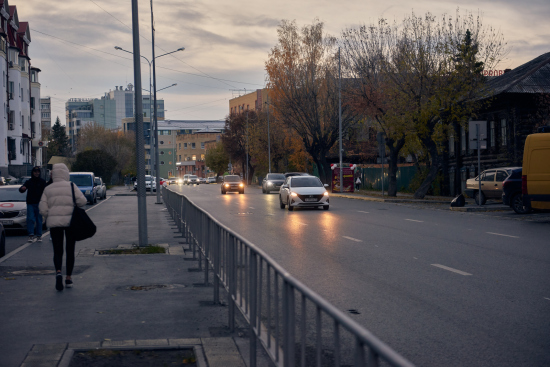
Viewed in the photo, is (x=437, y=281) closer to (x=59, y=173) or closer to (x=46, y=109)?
(x=59, y=173)

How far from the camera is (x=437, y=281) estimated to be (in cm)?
939

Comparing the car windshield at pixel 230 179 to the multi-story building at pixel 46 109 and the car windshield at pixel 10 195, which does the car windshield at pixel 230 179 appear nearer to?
the car windshield at pixel 10 195

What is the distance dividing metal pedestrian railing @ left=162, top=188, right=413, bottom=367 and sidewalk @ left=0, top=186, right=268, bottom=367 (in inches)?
20.0

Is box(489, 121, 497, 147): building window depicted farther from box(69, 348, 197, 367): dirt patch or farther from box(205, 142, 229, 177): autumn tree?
box(205, 142, 229, 177): autumn tree

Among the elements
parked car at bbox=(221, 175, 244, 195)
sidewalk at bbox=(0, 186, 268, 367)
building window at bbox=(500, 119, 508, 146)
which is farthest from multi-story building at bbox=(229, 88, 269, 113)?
sidewalk at bbox=(0, 186, 268, 367)

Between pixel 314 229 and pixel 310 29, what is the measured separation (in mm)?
37332

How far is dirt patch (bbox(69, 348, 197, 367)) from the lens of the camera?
554 cm

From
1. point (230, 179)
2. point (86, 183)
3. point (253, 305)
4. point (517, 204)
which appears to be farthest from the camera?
point (230, 179)

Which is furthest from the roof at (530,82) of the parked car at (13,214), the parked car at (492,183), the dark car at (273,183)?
the parked car at (13,214)

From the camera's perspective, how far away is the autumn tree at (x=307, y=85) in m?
53.0

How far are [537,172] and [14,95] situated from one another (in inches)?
2045

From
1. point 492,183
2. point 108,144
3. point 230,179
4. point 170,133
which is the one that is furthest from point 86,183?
point 170,133

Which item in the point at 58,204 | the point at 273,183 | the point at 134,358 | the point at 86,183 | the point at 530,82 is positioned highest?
the point at 530,82

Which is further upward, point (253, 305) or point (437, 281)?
point (253, 305)
